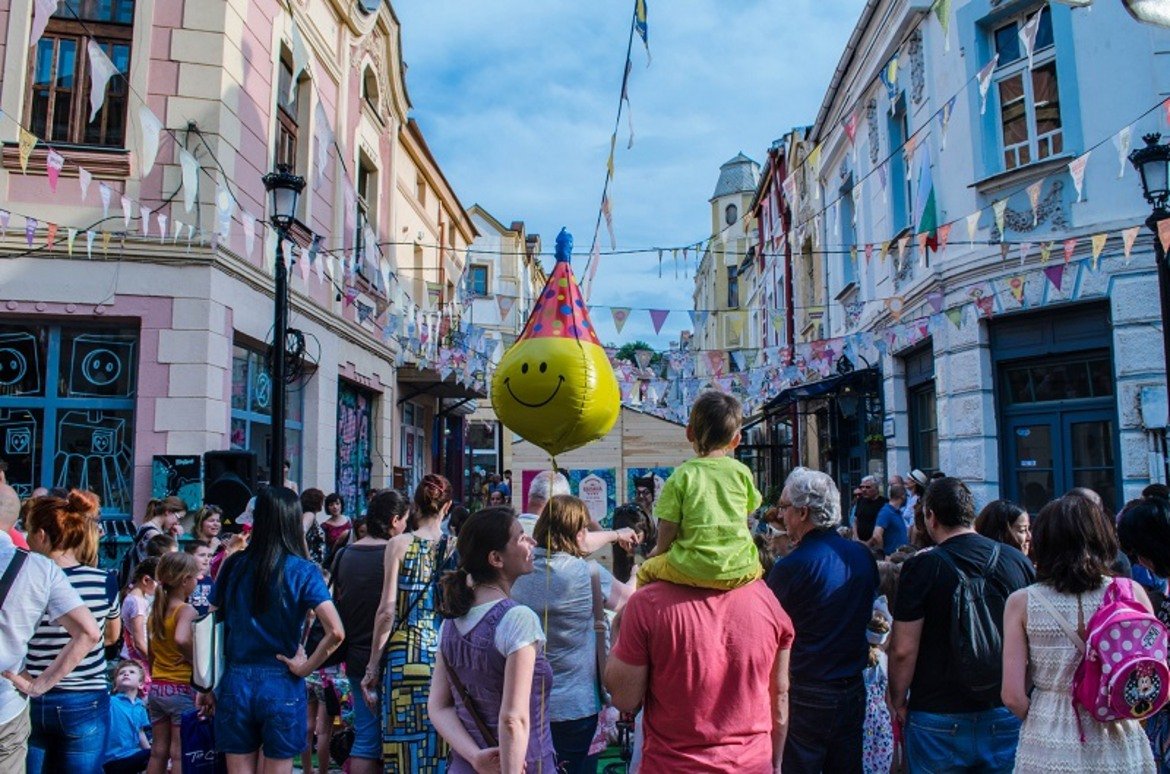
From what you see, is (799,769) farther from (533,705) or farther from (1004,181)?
(1004,181)

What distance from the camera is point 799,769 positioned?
3496 mm

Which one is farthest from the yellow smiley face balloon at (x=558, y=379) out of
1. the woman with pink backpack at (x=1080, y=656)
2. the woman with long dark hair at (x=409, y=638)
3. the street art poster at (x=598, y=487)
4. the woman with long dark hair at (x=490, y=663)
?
the street art poster at (x=598, y=487)

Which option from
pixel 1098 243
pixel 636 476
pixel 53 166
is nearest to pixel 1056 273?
pixel 1098 243

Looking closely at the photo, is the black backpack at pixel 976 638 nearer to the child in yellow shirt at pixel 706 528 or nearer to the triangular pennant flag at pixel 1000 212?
the child in yellow shirt at pixel 706 528

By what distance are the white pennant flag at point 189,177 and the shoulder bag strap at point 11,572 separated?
654 cm

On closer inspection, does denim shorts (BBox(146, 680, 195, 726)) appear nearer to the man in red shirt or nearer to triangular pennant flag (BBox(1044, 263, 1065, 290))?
the man in red shirt

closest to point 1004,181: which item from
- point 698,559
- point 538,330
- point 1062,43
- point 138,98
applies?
point 1062,43

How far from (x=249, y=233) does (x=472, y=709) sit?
8818 millimetres

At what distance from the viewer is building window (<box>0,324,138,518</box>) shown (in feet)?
30.3

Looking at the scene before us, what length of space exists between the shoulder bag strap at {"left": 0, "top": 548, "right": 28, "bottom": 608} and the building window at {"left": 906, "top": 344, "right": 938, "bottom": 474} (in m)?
11.3

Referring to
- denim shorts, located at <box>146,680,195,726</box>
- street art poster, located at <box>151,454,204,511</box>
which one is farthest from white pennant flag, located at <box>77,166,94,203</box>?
denim shorts, located at <box>146,680,195,726</box>

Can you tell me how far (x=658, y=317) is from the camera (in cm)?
1308

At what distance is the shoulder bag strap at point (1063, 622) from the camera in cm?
285

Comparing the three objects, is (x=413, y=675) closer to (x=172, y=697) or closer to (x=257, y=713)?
(x=257, y=713)
